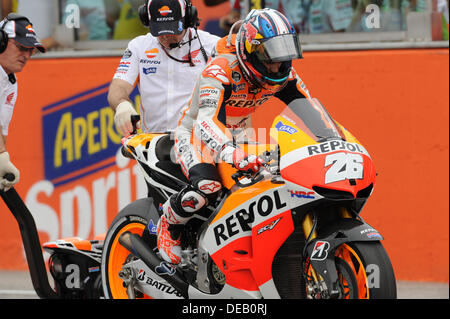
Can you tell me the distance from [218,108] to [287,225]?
773mm

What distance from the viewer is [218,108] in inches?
189

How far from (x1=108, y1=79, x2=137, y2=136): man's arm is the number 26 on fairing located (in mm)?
1616

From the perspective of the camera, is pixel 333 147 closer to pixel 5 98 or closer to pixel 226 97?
pixel 226 97

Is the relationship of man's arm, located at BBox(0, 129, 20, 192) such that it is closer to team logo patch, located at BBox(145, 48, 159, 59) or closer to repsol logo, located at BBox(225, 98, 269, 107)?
team logo patch, located at BBox(145, 48, 159, 59)

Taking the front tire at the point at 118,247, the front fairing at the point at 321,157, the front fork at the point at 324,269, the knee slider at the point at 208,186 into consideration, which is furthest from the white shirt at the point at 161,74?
the front fork at the point at 324,269

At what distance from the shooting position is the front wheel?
4.14m

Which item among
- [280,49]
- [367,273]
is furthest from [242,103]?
[367,273]

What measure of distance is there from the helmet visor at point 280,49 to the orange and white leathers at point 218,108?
0.85 feet

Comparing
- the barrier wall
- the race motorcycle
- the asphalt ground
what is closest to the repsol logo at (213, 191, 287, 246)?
the race motorcycle

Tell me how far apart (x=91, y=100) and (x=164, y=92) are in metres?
2.29

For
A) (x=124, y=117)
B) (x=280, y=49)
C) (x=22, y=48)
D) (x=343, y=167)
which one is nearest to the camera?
(x=343, y=167)

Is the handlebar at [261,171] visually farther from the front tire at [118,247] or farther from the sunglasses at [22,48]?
the sunglasses at [22,48]

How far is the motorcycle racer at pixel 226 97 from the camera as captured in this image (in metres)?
4.69
